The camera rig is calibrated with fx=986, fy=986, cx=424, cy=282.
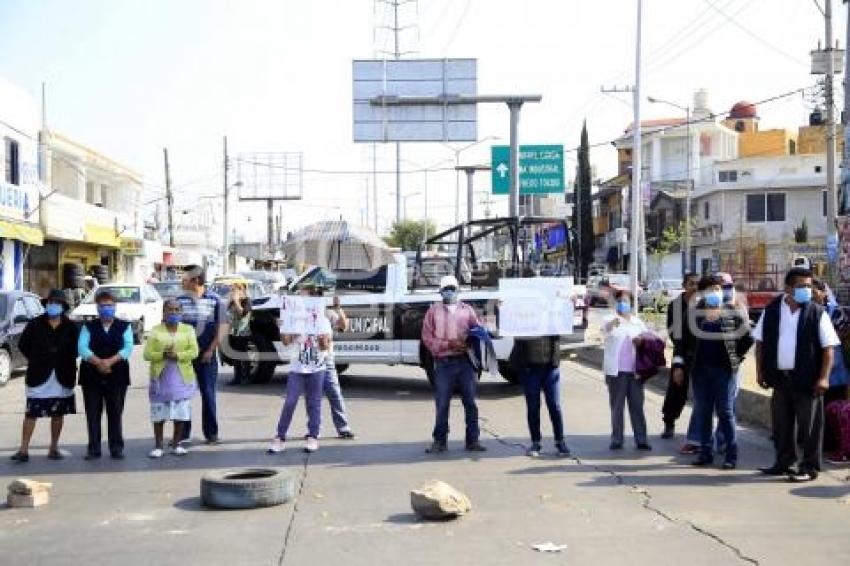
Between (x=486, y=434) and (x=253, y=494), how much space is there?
13.4 ft

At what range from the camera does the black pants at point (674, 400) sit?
1047cm

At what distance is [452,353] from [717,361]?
2572 mm

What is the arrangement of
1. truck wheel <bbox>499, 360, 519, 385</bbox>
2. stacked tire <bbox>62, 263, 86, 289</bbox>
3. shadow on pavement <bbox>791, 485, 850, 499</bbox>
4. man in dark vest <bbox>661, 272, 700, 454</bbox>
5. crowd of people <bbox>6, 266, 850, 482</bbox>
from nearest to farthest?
shadow on pavement <bbox>791, 485, 850, 499</bbox>, crowd of people <bbox>6, 266, 850, 482</bbox>, man in dark vest <bbox>661, 272, 700, 454</bbox>, truck wheel <bbox>499, 360, 519, 385</bbox>, stacked tire <bbox>62, 263, 86, 289</bbox>

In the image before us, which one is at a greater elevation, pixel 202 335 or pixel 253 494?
pixel 202 335

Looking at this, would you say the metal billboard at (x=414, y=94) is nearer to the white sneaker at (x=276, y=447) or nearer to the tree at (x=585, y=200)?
the white sneaker at (x=276, y=447)

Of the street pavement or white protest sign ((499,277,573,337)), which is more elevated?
white protest sign ((499,277,573,337))

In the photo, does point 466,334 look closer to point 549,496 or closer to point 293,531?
point 549,496

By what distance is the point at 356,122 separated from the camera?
28.5 m

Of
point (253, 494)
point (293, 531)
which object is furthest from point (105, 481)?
point (293, 531)

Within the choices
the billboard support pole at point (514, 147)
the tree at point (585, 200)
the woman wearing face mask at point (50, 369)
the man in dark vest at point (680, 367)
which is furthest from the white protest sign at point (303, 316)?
the tree at point (585, 200)

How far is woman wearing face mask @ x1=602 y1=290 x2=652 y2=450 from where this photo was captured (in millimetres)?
9984

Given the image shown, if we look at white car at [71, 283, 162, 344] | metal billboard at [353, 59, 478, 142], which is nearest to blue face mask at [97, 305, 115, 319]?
white car at [71, 283, 162, 344]

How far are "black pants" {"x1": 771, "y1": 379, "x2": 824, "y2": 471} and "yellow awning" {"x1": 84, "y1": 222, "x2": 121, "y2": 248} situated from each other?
3317 cm

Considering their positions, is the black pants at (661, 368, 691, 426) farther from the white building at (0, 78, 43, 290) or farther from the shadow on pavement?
the white building at (0, 78, 43, 290)
